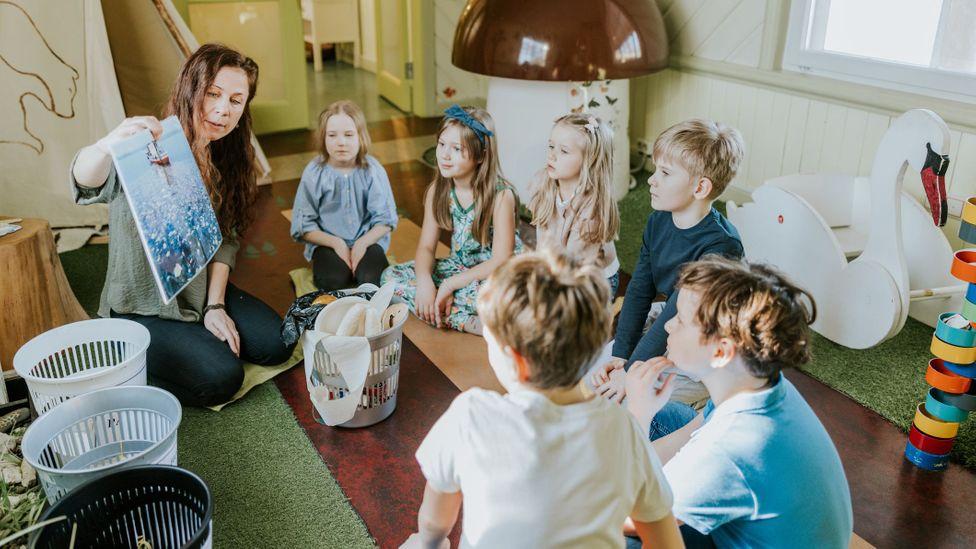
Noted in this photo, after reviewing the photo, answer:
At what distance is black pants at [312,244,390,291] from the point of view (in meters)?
2.79

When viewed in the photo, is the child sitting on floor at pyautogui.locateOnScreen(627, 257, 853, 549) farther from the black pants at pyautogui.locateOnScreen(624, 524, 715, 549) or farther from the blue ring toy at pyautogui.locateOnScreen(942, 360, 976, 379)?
the blue ring toy at pyautogui.locateOnScreen(942, 360, 976, 379)

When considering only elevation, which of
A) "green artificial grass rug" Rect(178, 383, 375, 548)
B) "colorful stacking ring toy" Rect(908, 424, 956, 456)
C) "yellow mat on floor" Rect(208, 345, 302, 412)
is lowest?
"green artificial grass rug" Rect(178, 383, 375, 548)

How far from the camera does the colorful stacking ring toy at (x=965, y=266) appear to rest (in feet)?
6.02

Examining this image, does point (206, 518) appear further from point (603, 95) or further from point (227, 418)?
point (603, 95)

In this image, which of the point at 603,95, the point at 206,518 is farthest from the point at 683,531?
the point at 603,95

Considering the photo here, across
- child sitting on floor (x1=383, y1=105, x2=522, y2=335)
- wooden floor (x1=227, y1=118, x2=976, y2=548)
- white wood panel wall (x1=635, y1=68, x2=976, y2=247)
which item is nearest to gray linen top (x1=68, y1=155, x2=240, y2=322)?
wooden floor (x1=227, y1=118, x2=976, y2=548)

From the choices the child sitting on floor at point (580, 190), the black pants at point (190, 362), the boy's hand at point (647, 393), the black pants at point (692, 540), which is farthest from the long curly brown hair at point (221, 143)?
the black pants at point (692, 540)

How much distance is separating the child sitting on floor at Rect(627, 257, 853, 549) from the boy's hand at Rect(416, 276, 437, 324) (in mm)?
1433

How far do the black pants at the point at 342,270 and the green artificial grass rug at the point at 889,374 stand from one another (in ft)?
4.87

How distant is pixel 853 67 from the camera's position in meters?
3.20

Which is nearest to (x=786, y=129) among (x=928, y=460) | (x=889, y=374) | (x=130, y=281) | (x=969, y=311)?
(x=889, y=374)

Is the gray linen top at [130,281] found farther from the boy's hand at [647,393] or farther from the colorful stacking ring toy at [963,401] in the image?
the colorful stacking ring toy at [963,401]

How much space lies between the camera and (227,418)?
2.17 m

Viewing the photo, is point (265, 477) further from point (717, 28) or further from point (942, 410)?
point (717, 28)
